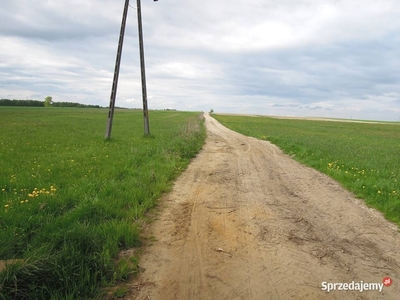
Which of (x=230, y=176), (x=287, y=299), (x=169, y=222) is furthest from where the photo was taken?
(x=230, y=176)

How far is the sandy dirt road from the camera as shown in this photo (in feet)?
11.1

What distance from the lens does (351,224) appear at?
539 centimetres

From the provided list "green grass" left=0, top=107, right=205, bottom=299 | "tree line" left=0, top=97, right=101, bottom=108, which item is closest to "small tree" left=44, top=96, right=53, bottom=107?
"tree line" left=0, top=97, right=101, bottom=108

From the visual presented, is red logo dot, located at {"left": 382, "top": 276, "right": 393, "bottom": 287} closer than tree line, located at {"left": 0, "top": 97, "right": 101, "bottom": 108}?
Yes

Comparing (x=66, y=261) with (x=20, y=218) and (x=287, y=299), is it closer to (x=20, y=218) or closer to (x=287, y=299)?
(x=20, y=218)

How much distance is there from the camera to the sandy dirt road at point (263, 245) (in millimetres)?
3369

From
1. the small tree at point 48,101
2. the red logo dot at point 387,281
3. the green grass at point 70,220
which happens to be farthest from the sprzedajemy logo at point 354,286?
the small tree at point 48,101

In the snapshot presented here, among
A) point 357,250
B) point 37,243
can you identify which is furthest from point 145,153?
point 357,250

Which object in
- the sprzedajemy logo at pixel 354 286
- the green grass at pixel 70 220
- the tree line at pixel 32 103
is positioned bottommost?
the sprzedajemy logo at pixel 354 286

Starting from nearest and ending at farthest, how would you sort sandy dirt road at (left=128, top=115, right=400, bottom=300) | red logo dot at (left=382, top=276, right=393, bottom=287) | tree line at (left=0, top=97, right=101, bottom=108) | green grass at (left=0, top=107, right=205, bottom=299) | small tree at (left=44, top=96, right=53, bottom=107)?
green grass at (left=0, top=107, right=205, bottom=299) → sandy dirt road at (left=128, top=115, right=400, bottom=300) → red logo dot at (left=382, top=276, right=393, bottom=287) → tree line at (left=0, top=97, right=101, bottom=108) → small tree at (left=44, top=96, right=53, bottom=107)

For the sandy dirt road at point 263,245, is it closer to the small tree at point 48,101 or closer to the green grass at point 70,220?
the green grass at point 70,220

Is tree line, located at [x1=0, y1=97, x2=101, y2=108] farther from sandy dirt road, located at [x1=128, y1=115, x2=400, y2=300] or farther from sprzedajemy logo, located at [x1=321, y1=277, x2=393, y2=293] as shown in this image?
sprzedajemy logo, located at [x1=321, y1=277, x2=393, y2=293]

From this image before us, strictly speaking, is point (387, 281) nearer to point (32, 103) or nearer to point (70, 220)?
point (70, 220)

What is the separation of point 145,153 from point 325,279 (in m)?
9.98
